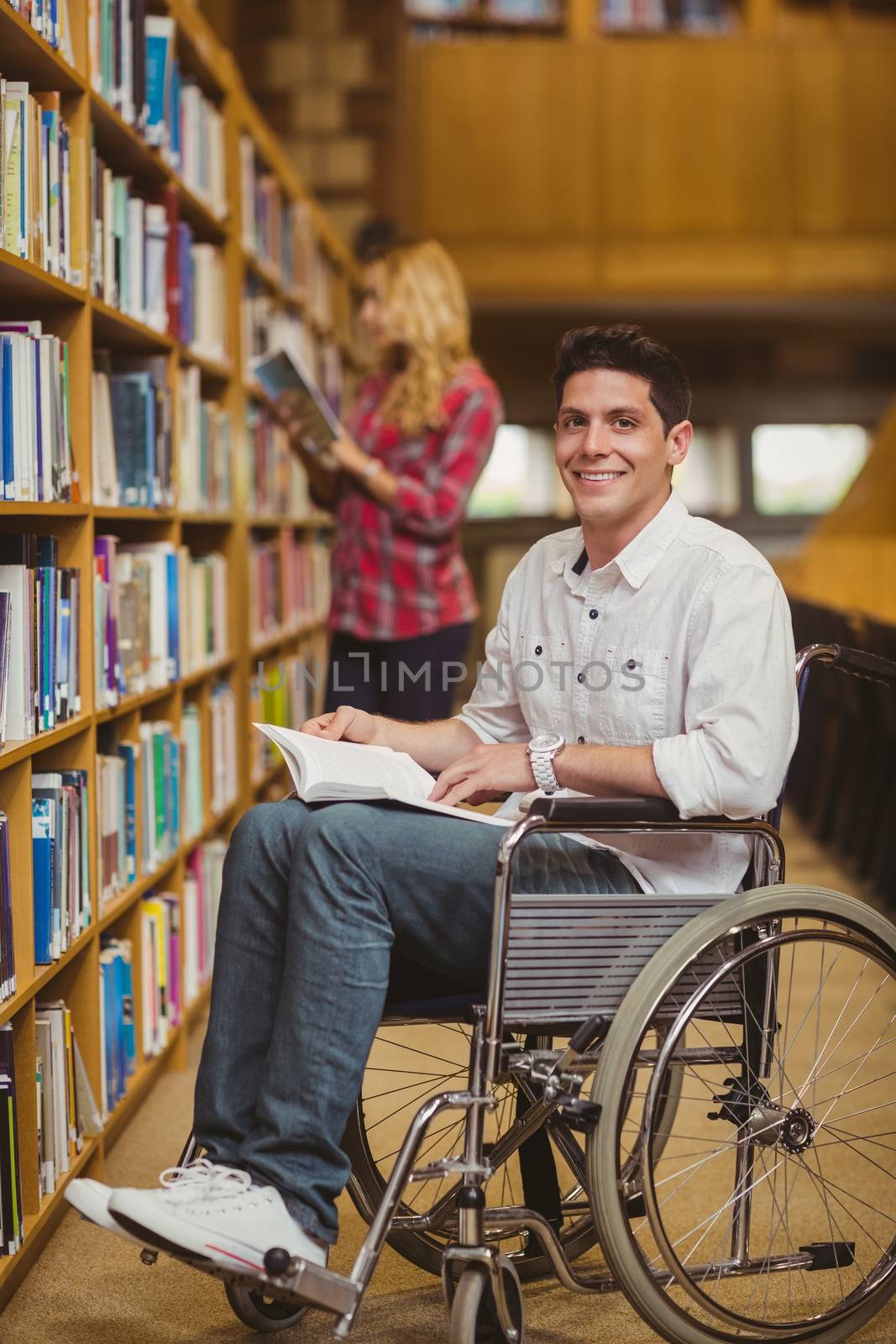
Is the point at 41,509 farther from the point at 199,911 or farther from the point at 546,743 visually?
the point at 199,911

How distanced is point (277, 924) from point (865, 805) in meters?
3.14

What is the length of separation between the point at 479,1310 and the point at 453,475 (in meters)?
1.77

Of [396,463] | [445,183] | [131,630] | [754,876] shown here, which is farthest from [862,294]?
[754,876]

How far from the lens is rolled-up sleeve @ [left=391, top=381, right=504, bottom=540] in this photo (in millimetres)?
2943

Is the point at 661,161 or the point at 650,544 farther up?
the point at 661,161

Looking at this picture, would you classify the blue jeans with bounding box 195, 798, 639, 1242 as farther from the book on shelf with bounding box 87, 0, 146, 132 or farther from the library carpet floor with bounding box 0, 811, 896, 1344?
the book on shelf with bounding box 87, 0, 146, 132

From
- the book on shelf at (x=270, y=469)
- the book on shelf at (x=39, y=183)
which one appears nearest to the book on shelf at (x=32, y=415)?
the book on shelf at (x=39, y=183)

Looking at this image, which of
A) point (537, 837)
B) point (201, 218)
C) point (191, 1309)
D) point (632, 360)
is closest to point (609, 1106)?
point (537, 837)

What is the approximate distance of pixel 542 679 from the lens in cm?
179

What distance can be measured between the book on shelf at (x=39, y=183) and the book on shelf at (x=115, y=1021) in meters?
1.03

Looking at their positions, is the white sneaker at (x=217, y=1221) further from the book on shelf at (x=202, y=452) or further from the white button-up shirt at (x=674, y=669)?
the book on shelf at (x=202, y=452)

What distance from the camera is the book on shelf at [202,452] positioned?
115 inches

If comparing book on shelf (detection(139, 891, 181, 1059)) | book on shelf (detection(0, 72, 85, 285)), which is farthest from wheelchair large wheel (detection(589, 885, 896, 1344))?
book on shelf (detection(0, 72, 85, 285))

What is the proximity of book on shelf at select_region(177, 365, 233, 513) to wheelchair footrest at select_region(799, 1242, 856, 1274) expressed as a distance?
1746 millimetres
